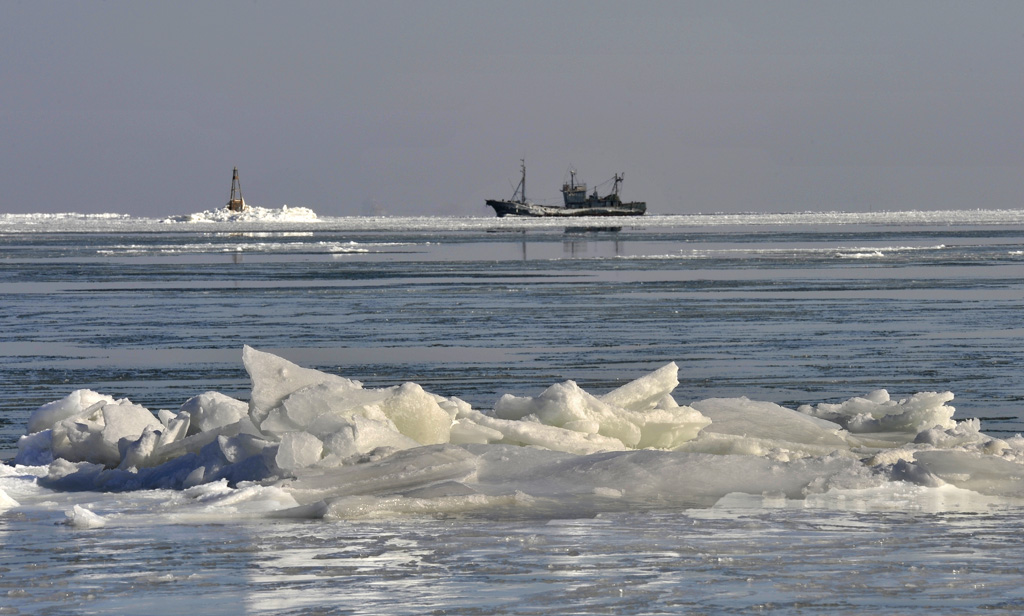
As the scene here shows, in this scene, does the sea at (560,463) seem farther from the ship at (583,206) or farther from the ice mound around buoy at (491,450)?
the ship at (583,206)

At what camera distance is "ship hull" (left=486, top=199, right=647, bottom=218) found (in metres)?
148

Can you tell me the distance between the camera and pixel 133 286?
30.1 meters

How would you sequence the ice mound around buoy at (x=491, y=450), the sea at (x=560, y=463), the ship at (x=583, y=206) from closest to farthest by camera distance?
the sea at (x=560, y=463)
the ice mound around buoy at (x=491, y=450)
the ship at (x=583, y=206)

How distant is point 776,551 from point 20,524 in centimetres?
389

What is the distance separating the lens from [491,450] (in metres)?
8.61

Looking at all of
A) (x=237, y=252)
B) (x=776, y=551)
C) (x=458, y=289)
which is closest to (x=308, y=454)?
(x=776, y=551)

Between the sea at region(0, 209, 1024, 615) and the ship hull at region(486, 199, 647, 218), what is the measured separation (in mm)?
116110

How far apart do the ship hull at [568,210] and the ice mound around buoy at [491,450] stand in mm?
137371

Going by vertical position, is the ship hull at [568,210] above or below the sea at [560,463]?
above

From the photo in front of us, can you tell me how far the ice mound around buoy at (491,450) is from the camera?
→ 7766 mm

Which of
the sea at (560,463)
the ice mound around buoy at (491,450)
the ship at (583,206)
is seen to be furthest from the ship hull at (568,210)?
the ice mound around buoy at (491,450)

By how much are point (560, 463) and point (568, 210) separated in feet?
458

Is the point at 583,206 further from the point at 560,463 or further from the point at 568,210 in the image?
the point at 560,463

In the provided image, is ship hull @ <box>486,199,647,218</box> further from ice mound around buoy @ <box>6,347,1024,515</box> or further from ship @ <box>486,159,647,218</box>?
ice mound around buoy @ <box>6,347,1024,515</box>
